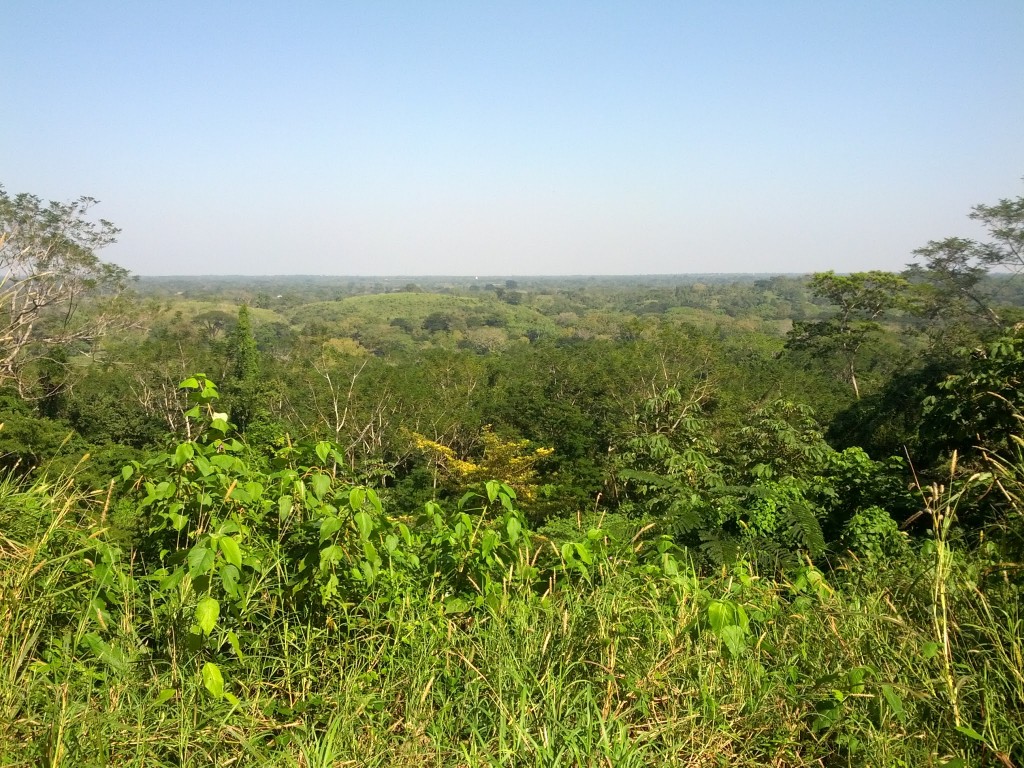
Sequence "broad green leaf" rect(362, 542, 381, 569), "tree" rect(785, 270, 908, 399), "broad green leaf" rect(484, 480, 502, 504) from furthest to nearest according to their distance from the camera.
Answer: "tree" rect(785, 270, 908, 399) → "broad green leaf" rect(484, 480, 502, 504) → "broad green leaf" rect(362, 542, 381, 569)

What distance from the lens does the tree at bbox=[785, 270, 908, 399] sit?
28.3 metres

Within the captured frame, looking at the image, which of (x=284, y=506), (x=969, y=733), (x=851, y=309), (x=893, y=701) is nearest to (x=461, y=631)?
(x=284, y=506)

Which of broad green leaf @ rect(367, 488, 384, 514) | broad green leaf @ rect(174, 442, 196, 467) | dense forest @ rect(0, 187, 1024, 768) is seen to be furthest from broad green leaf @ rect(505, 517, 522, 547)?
broad green leaf @ rect(174, 442, 196, 467)

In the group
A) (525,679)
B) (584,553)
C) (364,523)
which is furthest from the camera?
(584,553)

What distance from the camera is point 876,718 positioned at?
175 cm

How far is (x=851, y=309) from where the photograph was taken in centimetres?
2908

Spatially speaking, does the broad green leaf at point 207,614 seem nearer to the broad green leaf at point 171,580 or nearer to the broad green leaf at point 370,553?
the broad green leaf at point 171,580

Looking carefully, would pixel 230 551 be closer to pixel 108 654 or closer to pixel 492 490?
pixel 108 654

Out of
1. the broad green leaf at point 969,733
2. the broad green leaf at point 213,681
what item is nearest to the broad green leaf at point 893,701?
the broad green leaf at point 969,733

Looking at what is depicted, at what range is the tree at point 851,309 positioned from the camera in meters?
28.3

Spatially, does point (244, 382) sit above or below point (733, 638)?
below

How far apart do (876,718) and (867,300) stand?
31.2 metres

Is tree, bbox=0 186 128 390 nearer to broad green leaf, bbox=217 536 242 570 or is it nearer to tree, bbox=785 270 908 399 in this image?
broad green leaf, bbox=217 536 242 570

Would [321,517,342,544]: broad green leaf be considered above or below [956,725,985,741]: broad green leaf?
above
